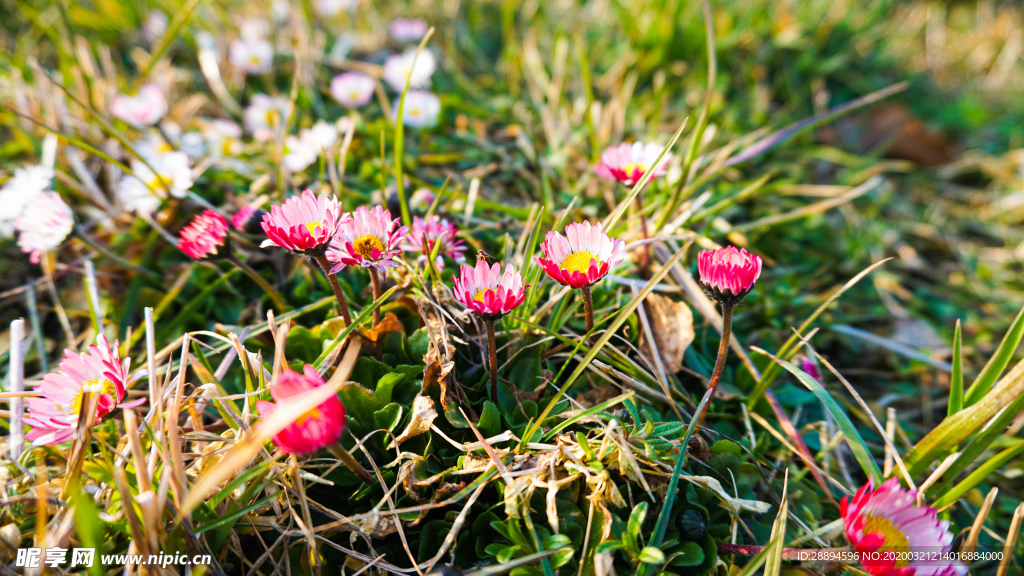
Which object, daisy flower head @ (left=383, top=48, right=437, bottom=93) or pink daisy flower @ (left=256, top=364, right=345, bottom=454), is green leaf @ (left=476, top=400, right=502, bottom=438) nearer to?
pink daisy flower @ (left=256, top=364, right=345, bottom=454)

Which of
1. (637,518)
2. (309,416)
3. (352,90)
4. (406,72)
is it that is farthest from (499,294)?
(406,72)

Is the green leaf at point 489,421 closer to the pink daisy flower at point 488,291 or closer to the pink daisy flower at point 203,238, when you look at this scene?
the pink daisy flower at point 488,291

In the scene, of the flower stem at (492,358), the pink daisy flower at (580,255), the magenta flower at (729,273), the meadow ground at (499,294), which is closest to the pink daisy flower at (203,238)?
the meadow ground at (499,294)

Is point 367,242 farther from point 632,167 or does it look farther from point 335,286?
point 632,167

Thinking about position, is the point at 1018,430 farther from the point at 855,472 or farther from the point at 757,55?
the point at 757,55

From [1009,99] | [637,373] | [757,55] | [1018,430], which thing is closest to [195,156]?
[637,373]

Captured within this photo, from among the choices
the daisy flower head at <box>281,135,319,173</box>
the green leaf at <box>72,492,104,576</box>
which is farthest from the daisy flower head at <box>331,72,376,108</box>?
the green leaf at <box>72,492,104,576</box>
